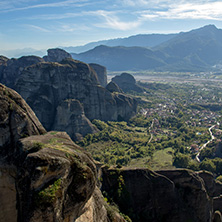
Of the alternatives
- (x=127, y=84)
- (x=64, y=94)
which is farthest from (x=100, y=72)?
(x=64, y=94)

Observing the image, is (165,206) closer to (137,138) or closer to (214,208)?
(214,208)

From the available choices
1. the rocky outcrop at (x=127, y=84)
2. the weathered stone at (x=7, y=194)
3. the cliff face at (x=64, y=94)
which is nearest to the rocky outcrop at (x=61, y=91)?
the cliff face at (x=64, y=94)

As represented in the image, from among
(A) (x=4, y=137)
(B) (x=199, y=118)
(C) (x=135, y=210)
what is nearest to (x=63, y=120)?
(C) (x=135, y=210)

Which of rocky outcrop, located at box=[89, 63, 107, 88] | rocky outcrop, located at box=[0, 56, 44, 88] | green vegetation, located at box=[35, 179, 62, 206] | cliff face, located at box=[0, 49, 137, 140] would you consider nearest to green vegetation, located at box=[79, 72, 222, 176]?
cliff face, located at box=[0, 49, 137, 140]

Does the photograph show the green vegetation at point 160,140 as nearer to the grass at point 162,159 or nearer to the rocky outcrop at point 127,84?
the grass at point 162,159

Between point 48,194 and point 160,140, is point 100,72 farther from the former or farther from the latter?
point 48,194

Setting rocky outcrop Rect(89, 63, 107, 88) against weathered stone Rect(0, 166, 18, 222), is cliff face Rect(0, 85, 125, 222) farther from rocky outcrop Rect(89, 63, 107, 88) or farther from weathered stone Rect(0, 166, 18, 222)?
rocky outcrop Rect(89, 63, 107, 88)
